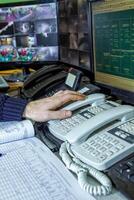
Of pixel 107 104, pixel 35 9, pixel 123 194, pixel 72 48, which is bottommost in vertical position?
pixel 123 194

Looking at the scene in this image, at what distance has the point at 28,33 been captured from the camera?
1608 mm

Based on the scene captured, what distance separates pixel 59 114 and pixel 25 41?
78 cm

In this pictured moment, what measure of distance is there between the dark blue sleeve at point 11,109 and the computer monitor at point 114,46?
0.98ft

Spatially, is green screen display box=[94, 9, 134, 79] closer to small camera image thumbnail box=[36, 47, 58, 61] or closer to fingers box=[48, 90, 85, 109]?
fingers box=[48, 90, 85, 109]

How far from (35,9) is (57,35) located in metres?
0.17

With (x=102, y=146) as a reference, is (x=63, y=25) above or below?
above

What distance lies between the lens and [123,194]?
61 centimetres

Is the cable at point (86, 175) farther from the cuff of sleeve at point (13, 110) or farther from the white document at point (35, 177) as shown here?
the cuff of sleeve at point (13, 110)

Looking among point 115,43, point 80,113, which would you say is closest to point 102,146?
point 80,113

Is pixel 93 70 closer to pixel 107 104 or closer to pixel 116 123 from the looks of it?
pixel 107 104

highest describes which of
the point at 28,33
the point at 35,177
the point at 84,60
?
the point at 28,33

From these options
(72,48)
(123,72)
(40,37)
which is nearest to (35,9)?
(40,37)

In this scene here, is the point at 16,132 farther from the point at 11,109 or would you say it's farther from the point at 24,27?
the point at 24,27

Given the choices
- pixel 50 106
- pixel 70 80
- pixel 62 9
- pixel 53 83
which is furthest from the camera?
pixel 62 9
